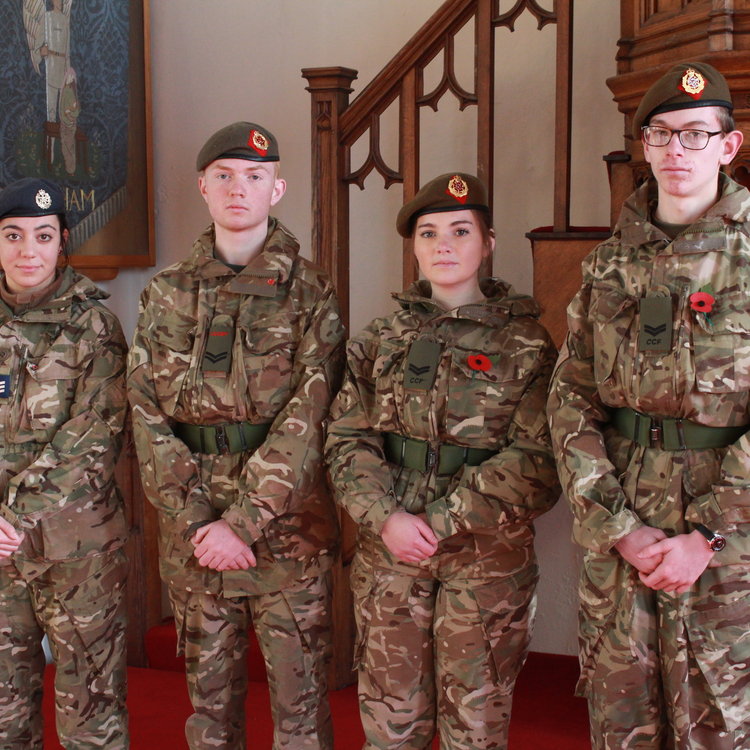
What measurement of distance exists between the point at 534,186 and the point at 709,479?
1.97 meters

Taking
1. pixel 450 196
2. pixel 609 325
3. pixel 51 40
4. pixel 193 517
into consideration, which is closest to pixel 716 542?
pixel 609 325

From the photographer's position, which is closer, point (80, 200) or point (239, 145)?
point (239, 145)

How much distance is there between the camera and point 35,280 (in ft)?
9.18

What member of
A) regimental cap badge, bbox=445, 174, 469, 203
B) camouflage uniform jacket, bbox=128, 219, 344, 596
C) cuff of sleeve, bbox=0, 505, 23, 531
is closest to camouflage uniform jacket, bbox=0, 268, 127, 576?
cuff of sleeve, bbox=0, 505, 23, 531

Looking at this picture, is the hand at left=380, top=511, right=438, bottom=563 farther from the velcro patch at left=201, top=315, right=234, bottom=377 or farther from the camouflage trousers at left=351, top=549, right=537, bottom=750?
the velcro patch at left=201, top=315, right=234, bottom=377

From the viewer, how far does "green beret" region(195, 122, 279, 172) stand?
2656 millimetres

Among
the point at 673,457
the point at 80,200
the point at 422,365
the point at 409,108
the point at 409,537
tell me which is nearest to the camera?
the point at 673,457

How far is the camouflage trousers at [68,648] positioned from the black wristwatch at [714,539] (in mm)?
1550

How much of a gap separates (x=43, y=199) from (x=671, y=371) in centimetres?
165

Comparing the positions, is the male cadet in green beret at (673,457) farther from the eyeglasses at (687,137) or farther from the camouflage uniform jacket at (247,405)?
the camouflage uniform jacket at (247,405)

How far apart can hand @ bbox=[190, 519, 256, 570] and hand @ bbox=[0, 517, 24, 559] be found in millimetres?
462

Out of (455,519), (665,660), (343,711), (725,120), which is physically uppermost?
(725,120)

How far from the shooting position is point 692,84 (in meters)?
2.15

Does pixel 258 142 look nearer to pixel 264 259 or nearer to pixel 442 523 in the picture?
pixel 264 259
